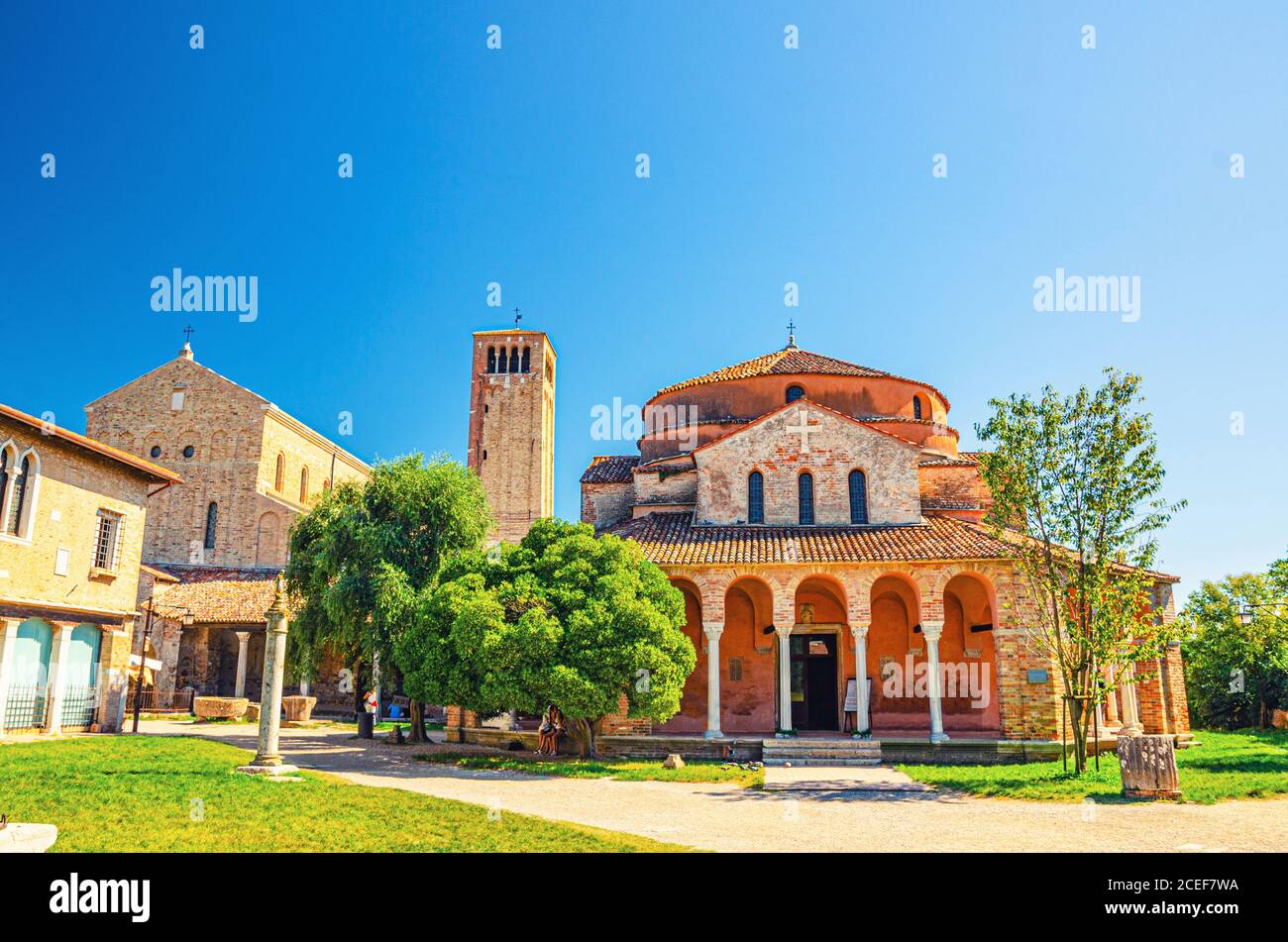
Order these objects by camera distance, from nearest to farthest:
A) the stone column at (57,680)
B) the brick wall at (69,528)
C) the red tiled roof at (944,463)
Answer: the brick wall at (69,528), the stone column at (57,680), the red tiled roof at (944,463)

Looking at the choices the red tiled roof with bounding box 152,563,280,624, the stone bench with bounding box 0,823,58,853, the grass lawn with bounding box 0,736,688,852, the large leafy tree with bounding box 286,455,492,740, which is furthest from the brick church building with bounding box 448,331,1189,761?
the red tiled roof with bounding box 152,563,280,624

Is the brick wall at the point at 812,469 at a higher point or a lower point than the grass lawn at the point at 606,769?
higher

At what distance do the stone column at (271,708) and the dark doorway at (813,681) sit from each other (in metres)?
15.2

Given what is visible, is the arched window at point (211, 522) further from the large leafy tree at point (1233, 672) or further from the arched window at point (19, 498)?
the large leafy tree at point (1233, 672)

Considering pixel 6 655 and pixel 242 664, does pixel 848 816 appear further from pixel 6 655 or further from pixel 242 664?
pixel 242 664

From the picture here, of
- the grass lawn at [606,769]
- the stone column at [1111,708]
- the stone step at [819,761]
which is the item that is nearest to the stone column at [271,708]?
the grass lawn at [606,769]

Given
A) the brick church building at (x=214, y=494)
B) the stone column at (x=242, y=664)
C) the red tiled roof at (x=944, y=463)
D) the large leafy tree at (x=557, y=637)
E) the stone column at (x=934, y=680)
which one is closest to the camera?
the large leafy tree at (x=557, y=637)

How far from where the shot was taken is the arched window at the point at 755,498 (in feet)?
86.4

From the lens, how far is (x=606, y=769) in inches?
752

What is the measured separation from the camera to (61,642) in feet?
72.4
